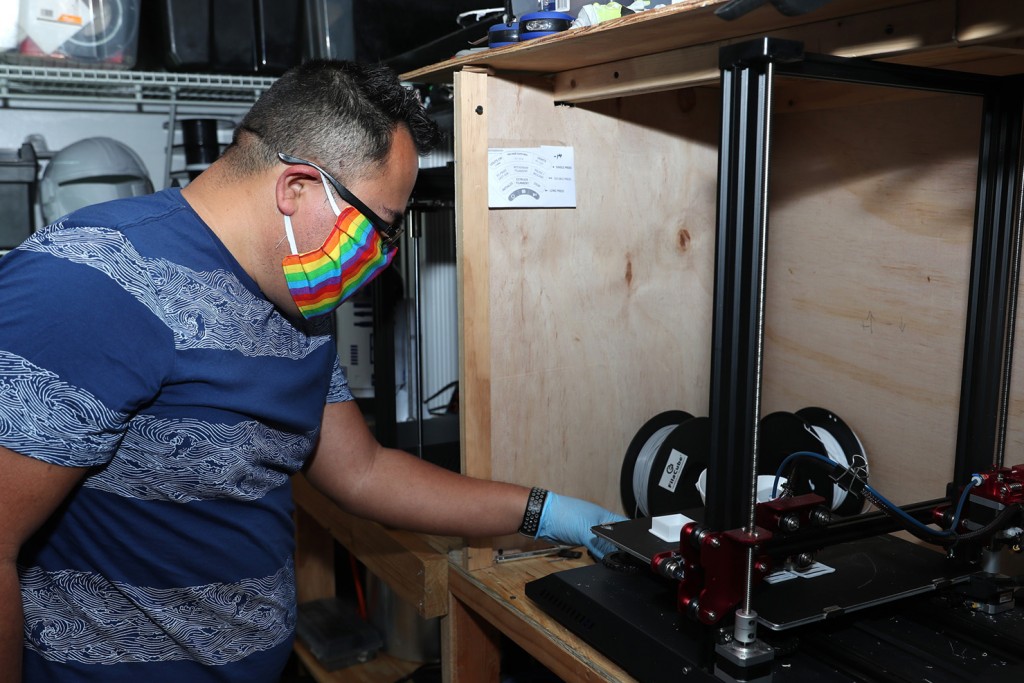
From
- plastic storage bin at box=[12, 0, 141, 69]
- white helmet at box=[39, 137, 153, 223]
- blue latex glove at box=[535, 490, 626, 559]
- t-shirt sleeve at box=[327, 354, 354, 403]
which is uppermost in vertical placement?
plastic storage bin at box=[12, 0, 141, 69]

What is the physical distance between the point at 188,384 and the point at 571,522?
0.60 meters

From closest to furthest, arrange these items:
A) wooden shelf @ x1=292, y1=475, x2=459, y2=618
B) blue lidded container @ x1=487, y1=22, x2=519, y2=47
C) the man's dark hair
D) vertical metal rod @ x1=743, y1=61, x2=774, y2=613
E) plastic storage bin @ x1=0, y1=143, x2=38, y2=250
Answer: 1. vertical metal rod @ x1=743, y1=61, x2=774, y2=613
2. the man's dark hair
3. blue lidded container @ x1=487, y1=22, x2=519, y2=47
4. wooden shelf @ x1=292, y1=475, x2=459, y2=618
5. plastic storage bin @ x1=0, y1=143, x2=38, y2=250

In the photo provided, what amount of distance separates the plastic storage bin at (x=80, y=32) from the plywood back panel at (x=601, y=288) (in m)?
1.07

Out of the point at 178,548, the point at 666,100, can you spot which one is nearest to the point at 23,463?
the point at 178,548

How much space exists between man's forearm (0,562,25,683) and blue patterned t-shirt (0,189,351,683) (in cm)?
11

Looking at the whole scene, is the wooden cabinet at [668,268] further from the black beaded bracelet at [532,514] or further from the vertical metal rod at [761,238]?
the vertical metal rod at [761,238]

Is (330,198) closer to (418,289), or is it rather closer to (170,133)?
(418,289)

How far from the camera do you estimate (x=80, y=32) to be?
1841 mm

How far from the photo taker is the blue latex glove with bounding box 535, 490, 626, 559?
131 centimetres

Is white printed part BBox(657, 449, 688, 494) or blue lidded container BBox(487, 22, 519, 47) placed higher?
blue lidded container BBox(487, 22, 519, 47)

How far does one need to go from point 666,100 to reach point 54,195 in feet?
4.60

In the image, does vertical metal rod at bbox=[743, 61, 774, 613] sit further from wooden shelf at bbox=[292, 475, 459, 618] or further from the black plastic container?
the black plastic container

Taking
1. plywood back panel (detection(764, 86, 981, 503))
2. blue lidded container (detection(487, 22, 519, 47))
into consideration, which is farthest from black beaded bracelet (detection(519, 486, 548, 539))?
blue lidded container (detection(487, 22, 519, 47))

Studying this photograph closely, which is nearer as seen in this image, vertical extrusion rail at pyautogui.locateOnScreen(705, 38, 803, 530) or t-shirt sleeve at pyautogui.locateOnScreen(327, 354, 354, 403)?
vertical extrusion rail at pyautogui.locateOnScreen(705, 38, 803, 530)
